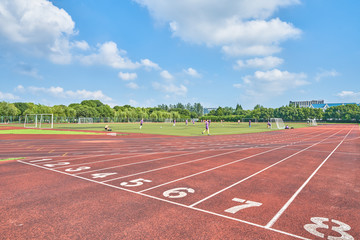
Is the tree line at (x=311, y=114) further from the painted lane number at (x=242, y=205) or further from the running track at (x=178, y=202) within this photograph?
the painted lane number at (x=242, y=205)

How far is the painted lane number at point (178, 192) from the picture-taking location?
654 cm

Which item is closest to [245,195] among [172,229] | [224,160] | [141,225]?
[172,229]

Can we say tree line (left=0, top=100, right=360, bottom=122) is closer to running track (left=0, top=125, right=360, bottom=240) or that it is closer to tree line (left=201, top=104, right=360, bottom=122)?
tree line (left=201, top=104, right=360, bottom=122)

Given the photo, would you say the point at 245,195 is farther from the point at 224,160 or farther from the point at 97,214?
the point at 224,160

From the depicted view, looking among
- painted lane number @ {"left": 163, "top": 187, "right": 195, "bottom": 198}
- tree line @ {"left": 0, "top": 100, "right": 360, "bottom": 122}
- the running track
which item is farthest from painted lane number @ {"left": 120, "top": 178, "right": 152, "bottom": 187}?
tree line @ {"left": 0, "top": 100, "right": 360, "bottom": 122}

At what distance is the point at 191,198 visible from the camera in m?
6.30

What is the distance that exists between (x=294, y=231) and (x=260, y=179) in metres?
3.88

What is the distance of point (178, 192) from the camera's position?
22.3ft

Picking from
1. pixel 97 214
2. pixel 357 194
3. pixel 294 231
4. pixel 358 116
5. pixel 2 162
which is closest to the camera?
pixel 294 231

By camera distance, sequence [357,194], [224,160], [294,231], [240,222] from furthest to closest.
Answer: [224,160], [357,194], [240,222], [294,231]

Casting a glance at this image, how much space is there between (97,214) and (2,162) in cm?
918

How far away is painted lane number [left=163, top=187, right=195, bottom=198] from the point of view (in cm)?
654

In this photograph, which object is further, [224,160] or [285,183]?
[224,160]

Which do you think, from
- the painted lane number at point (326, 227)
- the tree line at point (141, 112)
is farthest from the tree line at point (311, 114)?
the painted lane number at point (326, 227)
